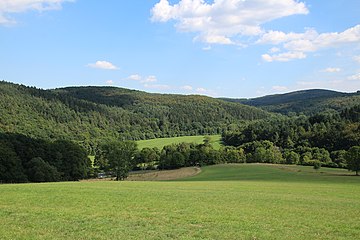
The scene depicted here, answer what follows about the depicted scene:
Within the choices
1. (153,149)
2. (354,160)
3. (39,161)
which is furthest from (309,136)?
(39,161)

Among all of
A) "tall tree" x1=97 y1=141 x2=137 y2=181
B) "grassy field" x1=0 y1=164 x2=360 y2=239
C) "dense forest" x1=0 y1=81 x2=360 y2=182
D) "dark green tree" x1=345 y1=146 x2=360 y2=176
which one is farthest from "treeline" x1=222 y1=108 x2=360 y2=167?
"grassy field" x1=0 y1=164 x2=360 y2=239

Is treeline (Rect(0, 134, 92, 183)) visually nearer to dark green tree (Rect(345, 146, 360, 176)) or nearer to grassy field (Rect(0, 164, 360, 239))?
grassy field (Rect(0, 164, 360, 239))

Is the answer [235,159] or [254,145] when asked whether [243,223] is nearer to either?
[235,159]

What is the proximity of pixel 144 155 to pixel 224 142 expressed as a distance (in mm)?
57666

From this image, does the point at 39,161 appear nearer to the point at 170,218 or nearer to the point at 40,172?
the point at 40,172

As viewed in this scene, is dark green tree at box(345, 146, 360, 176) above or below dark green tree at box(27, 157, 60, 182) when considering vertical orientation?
below

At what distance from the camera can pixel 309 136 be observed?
156 metres

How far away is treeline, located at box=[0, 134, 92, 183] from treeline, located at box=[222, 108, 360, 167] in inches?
2834

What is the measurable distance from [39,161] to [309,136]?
119m

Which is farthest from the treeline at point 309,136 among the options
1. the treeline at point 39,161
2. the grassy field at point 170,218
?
the grassy field at point 170,218

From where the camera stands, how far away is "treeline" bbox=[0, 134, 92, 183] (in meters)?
69.2

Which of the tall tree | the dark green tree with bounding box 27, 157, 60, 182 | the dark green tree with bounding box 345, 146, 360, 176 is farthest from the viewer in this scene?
the tall tree

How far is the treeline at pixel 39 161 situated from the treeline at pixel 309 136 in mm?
71995

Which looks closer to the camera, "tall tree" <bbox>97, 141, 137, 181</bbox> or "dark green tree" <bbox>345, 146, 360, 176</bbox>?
"dark green tree" <bbox>345, 146, 360, 176</bbox>
